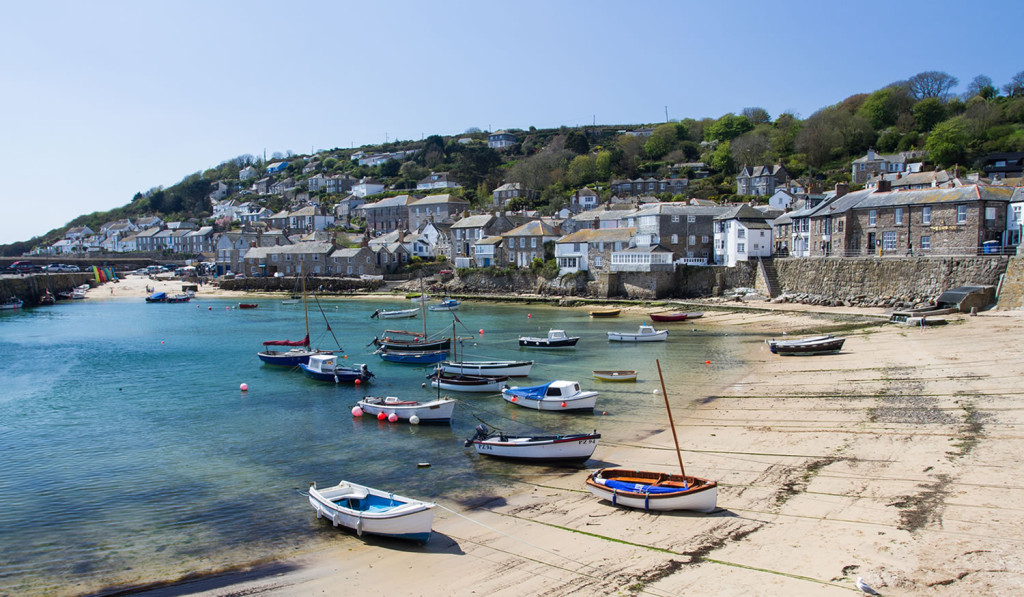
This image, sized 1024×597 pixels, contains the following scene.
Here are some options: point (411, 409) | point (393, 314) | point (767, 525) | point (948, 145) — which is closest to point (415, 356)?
point (411, 409)

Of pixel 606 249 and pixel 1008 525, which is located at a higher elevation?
pixel 606 249

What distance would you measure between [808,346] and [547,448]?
2083 centimetres

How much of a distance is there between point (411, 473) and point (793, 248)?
5153 centimetres

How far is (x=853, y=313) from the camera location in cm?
4588

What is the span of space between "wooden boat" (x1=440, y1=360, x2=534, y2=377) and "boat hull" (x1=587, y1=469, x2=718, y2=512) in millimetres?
15833

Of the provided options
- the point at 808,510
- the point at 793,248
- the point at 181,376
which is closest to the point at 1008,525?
the point at 808,510

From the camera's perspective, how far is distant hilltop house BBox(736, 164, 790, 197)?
93.5 meters

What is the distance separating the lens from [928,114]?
10462cm

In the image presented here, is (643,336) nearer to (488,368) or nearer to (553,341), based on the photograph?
(553,341)

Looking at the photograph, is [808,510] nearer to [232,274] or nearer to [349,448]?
[349,448]

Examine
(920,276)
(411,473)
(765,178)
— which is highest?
(765,178)

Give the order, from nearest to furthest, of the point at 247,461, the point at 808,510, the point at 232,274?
the point at 808,510 < the point at 247,461 < the point at 232,274

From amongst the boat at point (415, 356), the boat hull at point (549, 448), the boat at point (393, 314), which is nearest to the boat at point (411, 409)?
the boat hull at point (549, 448)

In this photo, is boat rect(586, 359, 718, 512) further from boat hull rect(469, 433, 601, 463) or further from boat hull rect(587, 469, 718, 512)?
boat hull rect(469, 433, 601, 463)
